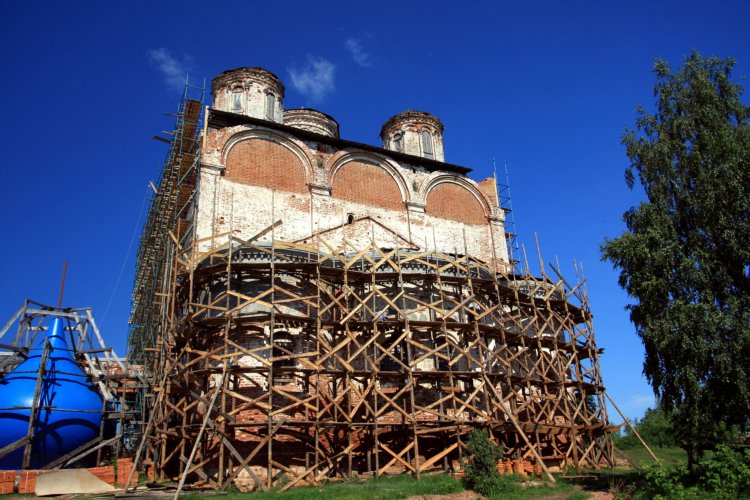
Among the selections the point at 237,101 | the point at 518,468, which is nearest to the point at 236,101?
the point at 237,101

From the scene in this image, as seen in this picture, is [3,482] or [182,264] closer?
[3,482]

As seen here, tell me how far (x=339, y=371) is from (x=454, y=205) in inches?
483

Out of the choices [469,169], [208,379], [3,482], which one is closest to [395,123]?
[469,169]

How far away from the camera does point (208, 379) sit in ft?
49.1

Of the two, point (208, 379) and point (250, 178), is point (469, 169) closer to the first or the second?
point (250, 178)

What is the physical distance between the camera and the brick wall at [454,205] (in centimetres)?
2472

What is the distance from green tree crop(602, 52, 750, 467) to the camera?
1316 centimetres

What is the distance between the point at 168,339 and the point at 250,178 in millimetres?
6555

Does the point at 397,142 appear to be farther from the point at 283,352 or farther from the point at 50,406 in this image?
the point at 50,406

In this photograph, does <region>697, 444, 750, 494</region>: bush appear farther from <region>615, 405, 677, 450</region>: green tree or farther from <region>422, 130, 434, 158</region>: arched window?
<region>422, 130, 434, 158</region>: arched window

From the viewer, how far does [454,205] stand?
25203mm

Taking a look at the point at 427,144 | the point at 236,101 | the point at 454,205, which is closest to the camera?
the point at 236,101

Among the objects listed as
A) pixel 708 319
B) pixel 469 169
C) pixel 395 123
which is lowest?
pixel 708 319

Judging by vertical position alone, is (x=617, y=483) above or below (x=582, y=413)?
below
